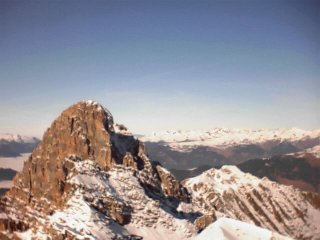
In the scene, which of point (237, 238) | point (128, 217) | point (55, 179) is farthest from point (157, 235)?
point (237, 238)

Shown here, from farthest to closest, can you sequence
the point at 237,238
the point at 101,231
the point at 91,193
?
the point at 91,193, the point at 101,231, the point at 237,238

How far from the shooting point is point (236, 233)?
103 ft

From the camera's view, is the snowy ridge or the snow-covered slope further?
the snowy ridge

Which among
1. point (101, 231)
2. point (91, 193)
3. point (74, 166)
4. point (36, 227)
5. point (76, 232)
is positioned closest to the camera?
point (76, 232)

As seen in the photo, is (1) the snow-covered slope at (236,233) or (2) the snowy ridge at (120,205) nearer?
(1) the snow-covered slope at (236,233)

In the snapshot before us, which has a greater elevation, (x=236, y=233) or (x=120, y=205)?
(x=236, y=233)

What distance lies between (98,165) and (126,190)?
2069 centimetres

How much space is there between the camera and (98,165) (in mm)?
194875

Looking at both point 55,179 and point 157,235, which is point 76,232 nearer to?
point 157,235

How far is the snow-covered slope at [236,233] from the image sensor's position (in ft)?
100

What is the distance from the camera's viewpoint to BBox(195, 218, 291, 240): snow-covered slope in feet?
100

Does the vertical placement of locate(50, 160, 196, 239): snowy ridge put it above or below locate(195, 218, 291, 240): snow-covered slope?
below

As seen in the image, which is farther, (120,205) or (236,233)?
(120,205)

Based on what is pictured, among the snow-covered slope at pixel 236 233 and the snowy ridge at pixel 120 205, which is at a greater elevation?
the snow-covered slope at pixel 236 233
